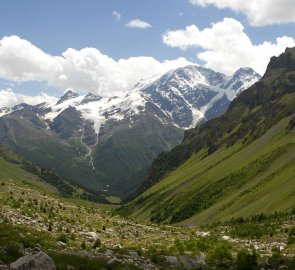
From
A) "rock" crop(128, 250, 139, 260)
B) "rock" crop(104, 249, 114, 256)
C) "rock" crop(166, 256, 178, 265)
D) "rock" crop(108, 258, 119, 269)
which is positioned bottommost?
"rock" crop(104, 249, 114, 256)

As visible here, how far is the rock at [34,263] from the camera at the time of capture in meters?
20.8

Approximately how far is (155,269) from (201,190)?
15881 cm

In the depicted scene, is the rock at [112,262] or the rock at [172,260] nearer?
the rock at [112,262]

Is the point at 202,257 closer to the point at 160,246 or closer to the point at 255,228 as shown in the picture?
the point at 160,246

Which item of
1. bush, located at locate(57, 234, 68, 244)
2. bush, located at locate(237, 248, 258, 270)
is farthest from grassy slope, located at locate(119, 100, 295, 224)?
bush, located at locate(57, 234, 68, 244)

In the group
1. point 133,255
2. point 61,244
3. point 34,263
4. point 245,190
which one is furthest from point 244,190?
point 34,263

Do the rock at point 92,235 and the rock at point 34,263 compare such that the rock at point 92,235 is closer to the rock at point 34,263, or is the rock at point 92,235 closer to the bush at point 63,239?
the bush at point 63,239

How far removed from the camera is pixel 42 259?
21828mm

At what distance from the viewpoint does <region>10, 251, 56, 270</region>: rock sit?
20750mm

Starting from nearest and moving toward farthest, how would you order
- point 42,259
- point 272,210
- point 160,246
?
point 42,259
point 160,246
point 272,210

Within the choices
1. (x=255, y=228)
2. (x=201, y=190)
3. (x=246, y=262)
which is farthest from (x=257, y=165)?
(x=246, y=262)

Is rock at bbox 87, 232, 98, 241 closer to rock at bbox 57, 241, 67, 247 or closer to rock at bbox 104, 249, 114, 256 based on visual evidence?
rock at bbox 57, 241, 67, 247

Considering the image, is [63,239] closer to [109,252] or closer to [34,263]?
[109,252]

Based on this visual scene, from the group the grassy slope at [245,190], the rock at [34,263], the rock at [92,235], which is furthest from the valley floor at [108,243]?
the grassy slope at [245,190]
